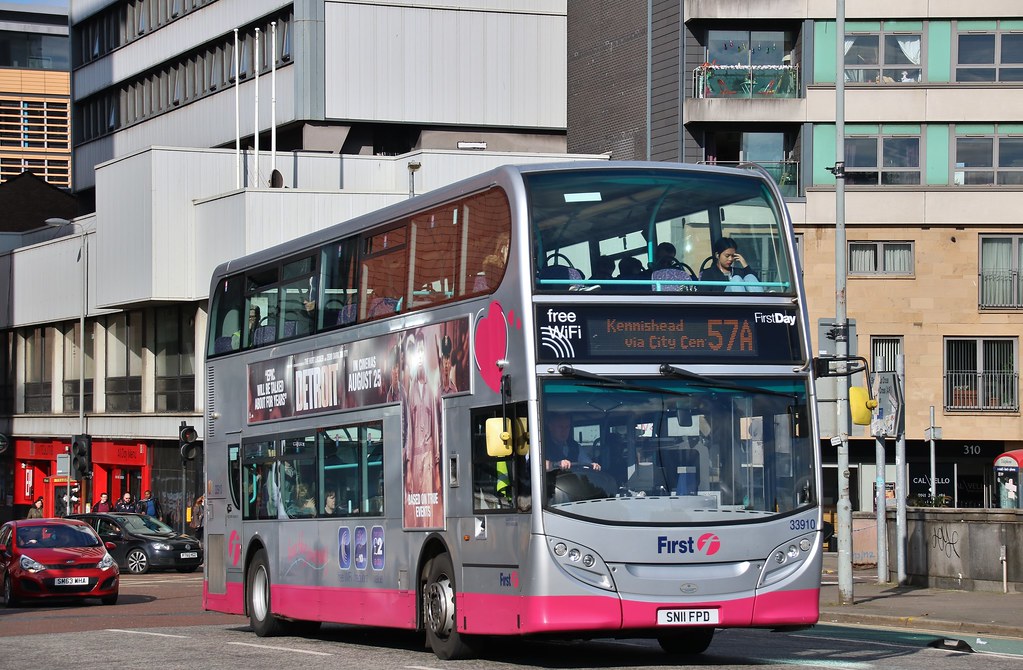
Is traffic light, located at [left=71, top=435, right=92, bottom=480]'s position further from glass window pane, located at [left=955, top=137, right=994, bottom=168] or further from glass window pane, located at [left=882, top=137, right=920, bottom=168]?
glass window pane, located at [left=955, top=137, right=994, bottom=168]

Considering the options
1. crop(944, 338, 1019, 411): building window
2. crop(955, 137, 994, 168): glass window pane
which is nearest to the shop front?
crop(944, 338, 1019, 411): building window

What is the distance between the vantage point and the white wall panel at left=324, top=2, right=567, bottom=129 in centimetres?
5744

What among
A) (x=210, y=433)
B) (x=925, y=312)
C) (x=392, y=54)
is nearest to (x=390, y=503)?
(x=210, y=433)

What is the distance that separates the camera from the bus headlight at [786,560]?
14.3 metres

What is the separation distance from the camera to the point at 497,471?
48.3 ft

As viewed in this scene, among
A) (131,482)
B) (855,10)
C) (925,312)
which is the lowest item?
(131,482)

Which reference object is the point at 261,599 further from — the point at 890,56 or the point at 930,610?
the point at 890,56

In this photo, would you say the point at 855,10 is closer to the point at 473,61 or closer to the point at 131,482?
the point at 473,61

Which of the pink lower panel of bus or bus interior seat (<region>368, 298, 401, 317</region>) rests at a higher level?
bus interior seat (<region>368, 298, 401, 317</region>)

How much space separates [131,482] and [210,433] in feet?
125

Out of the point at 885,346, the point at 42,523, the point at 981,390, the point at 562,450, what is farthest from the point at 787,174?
the point at 562,450

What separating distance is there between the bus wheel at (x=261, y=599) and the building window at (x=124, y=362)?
3713 cm


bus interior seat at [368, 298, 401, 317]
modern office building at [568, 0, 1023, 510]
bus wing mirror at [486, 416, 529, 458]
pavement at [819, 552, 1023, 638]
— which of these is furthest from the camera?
modern office building at [568, 0, 1023, 510]

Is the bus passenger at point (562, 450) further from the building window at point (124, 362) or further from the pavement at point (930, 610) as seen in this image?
the building window at point (124, 362)
